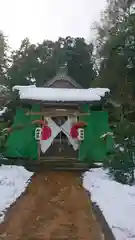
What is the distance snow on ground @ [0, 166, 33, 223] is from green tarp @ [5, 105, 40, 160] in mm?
1396

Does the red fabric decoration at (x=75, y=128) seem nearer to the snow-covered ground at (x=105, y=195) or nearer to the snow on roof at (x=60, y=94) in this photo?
the snow on roof at (x=60, y=94)

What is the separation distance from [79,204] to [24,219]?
5.21 ft

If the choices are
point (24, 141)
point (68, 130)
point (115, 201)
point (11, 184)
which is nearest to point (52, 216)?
point (115, 201)

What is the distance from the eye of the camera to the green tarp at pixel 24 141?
42.0 ft

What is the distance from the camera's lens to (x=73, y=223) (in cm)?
554

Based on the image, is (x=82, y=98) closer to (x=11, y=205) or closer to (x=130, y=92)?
(x=11, y=205)

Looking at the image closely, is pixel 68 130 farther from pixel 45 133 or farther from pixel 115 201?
pixel 115 201

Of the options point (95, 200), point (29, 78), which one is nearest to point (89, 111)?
point (95, 200)

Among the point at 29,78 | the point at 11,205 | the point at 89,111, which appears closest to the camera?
the point at 11,205

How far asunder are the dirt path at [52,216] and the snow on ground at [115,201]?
253 millimetres

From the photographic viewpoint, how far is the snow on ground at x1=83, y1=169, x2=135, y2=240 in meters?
5.04

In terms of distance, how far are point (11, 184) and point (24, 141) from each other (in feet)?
14.8

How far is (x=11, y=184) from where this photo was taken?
848 centimetres

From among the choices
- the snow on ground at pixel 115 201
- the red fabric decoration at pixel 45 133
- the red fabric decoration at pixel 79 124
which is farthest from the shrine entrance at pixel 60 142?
the snow on ground at pixel 115 201
